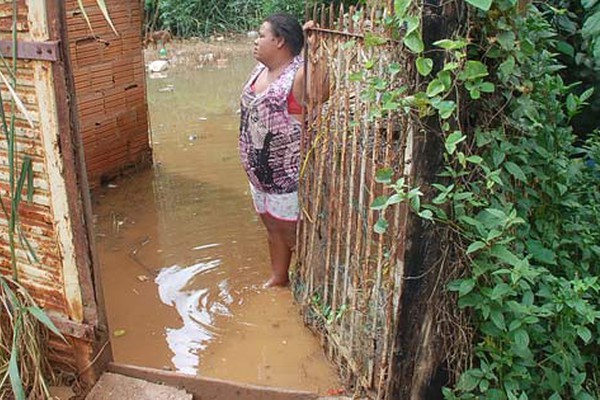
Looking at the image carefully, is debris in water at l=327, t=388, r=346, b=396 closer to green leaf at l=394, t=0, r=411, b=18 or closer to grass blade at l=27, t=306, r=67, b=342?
grass blade at l=27, t=306, r=67, b=342

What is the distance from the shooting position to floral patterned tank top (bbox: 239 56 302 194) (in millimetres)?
3754

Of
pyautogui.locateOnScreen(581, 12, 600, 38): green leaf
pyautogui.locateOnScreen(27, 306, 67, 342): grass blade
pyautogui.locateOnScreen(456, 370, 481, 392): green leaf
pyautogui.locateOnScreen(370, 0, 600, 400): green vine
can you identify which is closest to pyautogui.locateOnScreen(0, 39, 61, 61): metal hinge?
pyautogui.locateOnScreen(27, 306, 67, 342): grass blade

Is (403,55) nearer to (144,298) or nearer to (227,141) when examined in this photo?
(144,298)

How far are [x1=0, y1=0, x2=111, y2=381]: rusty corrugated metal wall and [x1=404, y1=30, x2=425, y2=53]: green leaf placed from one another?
1395 mm

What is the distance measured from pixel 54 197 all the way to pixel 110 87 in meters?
3.10

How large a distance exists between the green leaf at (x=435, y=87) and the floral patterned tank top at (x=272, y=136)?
5.03 feet

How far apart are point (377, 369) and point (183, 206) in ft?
10.6

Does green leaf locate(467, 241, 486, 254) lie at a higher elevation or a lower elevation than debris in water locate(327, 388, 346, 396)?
higher

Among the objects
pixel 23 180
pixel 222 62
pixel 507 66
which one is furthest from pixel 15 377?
pixel 222 62

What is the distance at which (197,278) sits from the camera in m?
4.45

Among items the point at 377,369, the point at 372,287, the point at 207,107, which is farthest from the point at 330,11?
the point at 207,107

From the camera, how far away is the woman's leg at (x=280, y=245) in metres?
4.05

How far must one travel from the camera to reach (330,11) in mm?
3125

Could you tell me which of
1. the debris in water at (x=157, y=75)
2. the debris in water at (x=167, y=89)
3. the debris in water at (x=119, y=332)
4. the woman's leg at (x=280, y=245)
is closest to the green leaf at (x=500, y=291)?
the woman's leg at (x=280, y=245)
